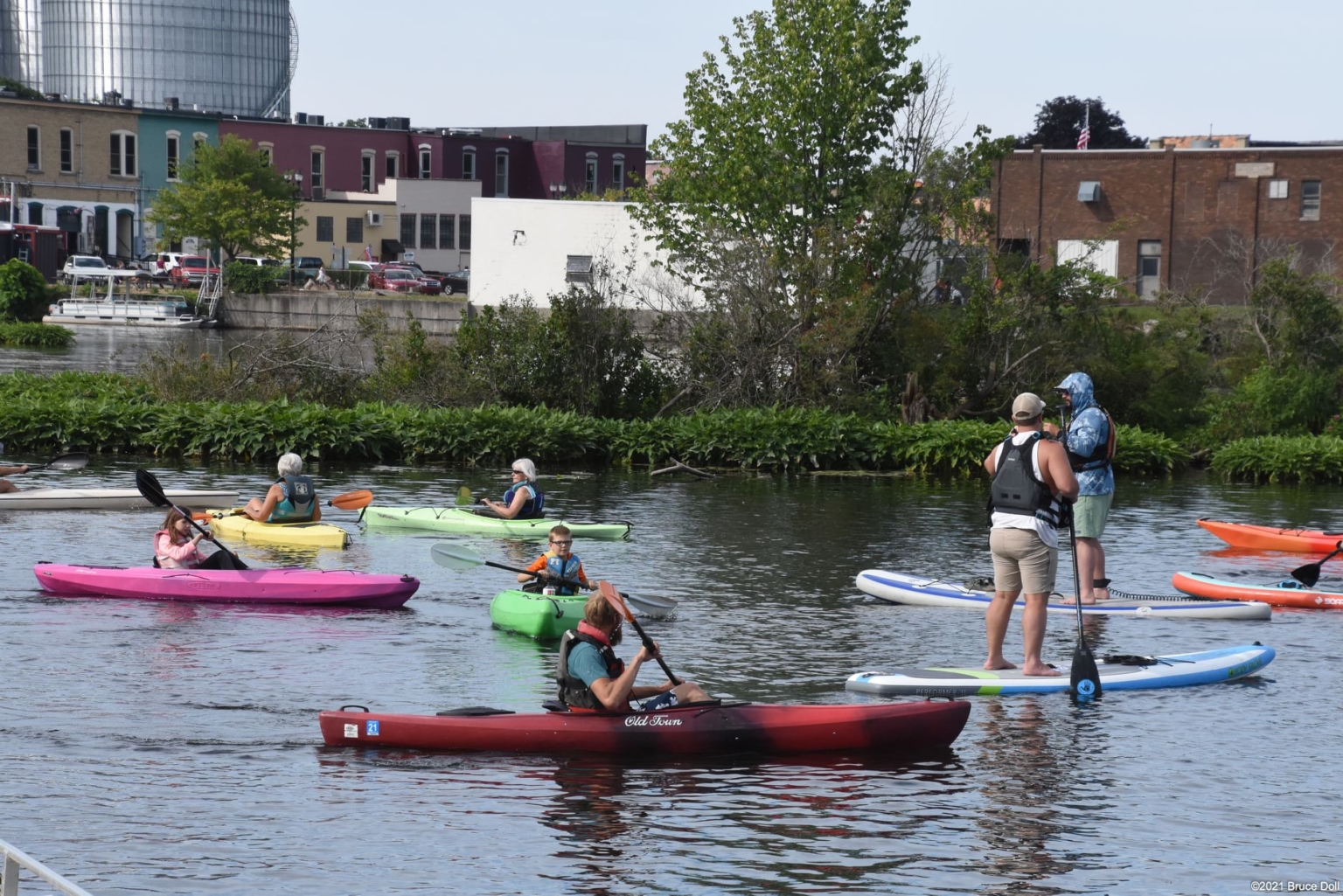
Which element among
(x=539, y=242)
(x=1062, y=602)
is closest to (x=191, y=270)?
(x=539, y=242)

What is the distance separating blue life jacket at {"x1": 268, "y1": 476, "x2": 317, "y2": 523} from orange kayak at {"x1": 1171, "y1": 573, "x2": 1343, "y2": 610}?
10.1 metres

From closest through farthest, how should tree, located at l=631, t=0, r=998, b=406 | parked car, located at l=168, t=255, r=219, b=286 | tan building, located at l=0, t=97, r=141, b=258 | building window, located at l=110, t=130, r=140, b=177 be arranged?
1. tree, located at l=631, t=0, r=998, b=406
2. parked car, located at l=168, t=255, r=219, b=286
3. tan building, located at l=0, t=97, r=141, b=258
4. building window, located at l=110, t=130, r=140, b=177

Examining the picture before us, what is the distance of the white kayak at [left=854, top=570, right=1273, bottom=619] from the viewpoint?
1590 cm

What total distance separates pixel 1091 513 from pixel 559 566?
201 inches

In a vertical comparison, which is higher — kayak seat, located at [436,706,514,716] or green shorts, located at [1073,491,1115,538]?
green shorts, located at [1073,491,1115,538]

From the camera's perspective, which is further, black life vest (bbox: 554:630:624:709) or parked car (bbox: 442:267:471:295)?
parked car (bbox: 442:267:471:295)

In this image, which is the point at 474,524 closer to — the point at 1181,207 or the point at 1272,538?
the point at 1272,538

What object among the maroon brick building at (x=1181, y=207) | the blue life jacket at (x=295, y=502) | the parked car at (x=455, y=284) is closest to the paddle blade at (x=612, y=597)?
the blue life jacket at (x=295, y=502)

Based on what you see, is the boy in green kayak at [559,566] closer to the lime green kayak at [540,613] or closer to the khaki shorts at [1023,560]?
the lime green kayak at [540,613]

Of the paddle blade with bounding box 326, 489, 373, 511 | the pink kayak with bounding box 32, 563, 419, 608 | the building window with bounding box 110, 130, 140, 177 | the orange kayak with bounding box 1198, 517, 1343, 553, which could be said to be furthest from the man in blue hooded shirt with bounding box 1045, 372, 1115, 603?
the building window with bounding box 110, 130, 140, 177

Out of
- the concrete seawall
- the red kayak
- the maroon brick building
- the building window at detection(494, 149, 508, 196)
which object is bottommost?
the red kayak

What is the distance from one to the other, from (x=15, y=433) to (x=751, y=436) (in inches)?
523

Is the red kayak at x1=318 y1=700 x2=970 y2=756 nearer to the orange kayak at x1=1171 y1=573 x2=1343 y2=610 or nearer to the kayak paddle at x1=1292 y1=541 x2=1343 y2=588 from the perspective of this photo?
the orange kayak at x1=1171 y1=573 x2=1343 y2=610

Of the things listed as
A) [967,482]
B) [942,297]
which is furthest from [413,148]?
[967,482]
